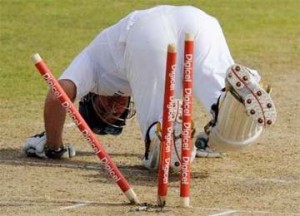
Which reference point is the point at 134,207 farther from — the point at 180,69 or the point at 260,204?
the point at 180,69

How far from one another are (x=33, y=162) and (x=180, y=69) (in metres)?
1.55

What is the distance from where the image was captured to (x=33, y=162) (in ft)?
33.1

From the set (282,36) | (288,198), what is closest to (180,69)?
(288,198)

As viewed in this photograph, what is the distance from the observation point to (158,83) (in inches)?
372

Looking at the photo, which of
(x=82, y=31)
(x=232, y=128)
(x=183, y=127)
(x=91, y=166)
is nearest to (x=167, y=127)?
(x=183, y=127)

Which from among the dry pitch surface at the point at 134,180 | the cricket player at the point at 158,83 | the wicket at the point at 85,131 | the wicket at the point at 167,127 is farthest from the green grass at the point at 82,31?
the wicket at the point at 167,127

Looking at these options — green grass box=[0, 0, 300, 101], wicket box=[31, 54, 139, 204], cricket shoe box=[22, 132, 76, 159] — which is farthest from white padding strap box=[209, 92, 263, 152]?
green grass box=[0, 0, 300, 101]

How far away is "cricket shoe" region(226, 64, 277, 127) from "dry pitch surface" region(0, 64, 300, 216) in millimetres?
580

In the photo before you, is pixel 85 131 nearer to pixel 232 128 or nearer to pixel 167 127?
pixel 167 127

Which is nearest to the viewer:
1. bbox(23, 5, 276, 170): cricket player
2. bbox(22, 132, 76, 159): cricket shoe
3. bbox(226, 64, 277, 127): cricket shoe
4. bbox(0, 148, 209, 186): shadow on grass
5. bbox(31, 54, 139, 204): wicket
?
bbox(31, 54, 139, 204): wicket

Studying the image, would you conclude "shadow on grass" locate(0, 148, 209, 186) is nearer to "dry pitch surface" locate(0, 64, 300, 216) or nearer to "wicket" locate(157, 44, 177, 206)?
"dry pitch surface" locate(0, 64, 300, 216)

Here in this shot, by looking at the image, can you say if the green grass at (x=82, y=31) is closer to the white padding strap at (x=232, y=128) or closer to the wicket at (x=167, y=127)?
the white padding strap at (x=232, y=128)

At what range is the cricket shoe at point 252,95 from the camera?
340 inches

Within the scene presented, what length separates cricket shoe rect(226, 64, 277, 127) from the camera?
8.64 meters
